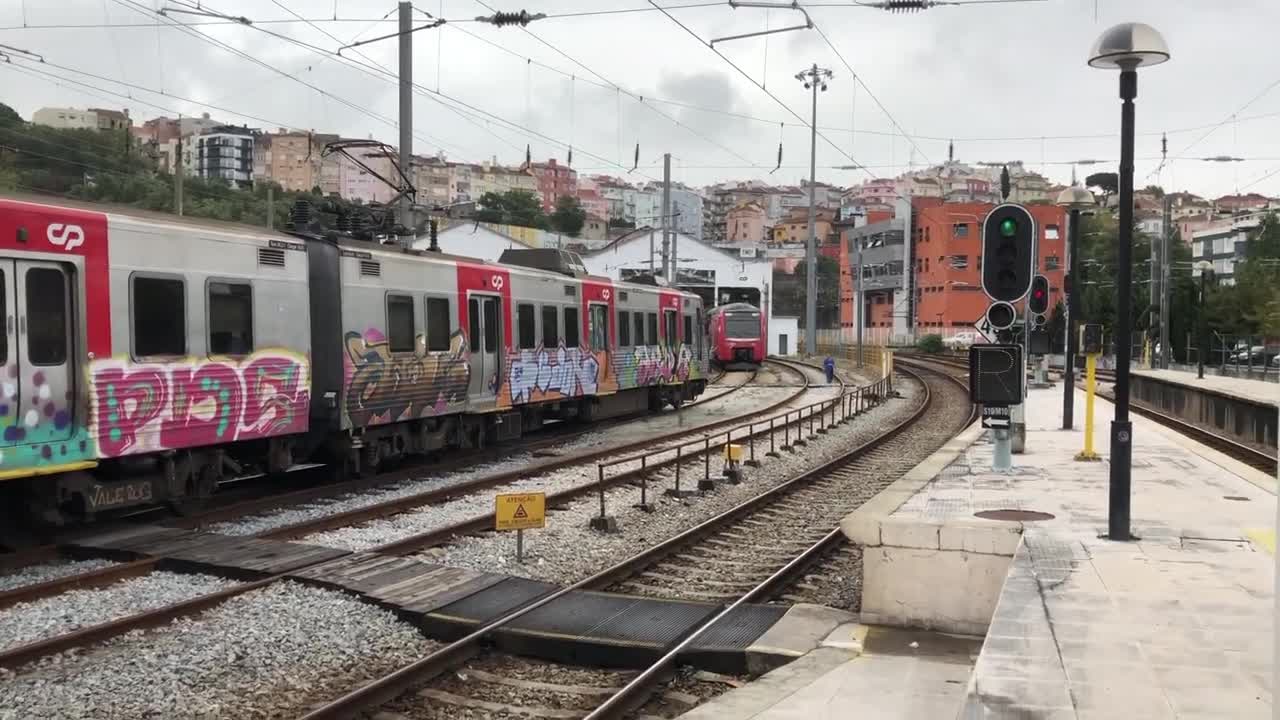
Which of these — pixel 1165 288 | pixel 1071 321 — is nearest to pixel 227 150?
pixel 1165 288

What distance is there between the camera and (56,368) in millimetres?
10062

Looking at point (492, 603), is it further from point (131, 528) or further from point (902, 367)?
point (902, 367)

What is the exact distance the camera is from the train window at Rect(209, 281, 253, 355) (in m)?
12.0

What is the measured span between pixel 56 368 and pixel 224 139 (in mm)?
123569

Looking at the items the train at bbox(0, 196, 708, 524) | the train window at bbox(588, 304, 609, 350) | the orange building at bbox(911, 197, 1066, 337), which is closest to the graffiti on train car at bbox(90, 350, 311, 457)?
the train at bbox(0, 196, 708, 524)

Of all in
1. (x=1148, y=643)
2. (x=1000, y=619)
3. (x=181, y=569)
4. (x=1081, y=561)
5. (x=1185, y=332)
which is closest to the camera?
(x=1148, y=643)

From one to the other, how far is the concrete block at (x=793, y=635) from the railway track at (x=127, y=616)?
400 cm

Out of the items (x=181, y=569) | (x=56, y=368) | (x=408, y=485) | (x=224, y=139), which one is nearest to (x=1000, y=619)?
(x=181, y=569)

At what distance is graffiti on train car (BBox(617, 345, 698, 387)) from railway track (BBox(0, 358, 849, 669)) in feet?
42.8

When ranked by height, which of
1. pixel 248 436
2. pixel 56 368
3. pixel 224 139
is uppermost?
pixel 224 139

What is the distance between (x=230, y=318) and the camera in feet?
40.2

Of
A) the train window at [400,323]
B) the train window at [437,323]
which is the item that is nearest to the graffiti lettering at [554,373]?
the train window at [437,323]

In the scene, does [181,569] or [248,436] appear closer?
[181,569]

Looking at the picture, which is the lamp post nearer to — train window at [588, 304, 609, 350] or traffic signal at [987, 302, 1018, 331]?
traffic signal at [987, 302, 1018, 331]
